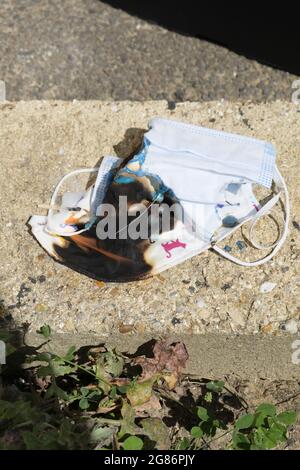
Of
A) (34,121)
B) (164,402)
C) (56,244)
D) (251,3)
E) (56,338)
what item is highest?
(251,3)

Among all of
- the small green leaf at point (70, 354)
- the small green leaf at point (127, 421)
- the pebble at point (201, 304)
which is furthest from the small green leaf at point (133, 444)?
the pebble at point (201, 304)

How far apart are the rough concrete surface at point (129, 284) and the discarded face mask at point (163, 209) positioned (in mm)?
44

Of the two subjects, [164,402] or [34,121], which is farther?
[34,121]

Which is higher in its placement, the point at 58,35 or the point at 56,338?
the point at 58,35

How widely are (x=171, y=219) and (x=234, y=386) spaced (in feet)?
1.91

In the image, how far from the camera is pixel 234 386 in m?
2.17

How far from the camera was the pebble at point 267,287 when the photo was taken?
2082mm

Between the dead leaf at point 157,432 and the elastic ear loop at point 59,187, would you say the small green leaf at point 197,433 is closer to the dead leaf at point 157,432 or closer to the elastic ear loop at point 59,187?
the dead leaf at point 157,432

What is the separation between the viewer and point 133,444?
1746 millimetres
